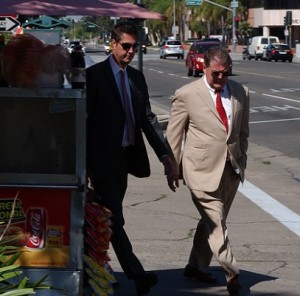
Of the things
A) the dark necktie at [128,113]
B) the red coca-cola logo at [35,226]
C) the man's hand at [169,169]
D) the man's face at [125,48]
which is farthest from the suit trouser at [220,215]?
the red coca-cola logo at [35,226]

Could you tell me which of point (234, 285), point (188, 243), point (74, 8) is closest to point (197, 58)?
point (188, 243)

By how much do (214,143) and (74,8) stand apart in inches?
84.6

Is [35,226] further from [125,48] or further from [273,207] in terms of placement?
[273,207]

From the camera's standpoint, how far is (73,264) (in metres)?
5.59

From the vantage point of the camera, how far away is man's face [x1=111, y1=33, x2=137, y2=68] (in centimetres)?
639

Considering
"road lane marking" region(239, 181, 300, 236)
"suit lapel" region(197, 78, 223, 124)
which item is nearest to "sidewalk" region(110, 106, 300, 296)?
"road lane marking" region(239, 181, 300, 236)

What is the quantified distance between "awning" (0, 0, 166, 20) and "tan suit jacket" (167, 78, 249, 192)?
1695mm

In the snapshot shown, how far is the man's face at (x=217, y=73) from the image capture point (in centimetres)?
682

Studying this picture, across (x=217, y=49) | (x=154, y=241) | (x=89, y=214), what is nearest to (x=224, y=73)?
(x=217, y=49)

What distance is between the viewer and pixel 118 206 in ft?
21.1

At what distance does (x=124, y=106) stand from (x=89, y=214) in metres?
0.92

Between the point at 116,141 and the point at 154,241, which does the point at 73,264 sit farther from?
the point at 154,241

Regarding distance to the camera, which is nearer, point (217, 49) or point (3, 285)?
point (3, 285)

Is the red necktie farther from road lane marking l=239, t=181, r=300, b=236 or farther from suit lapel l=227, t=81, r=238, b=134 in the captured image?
road lane marking l=239, t=181, r=300, b=236
